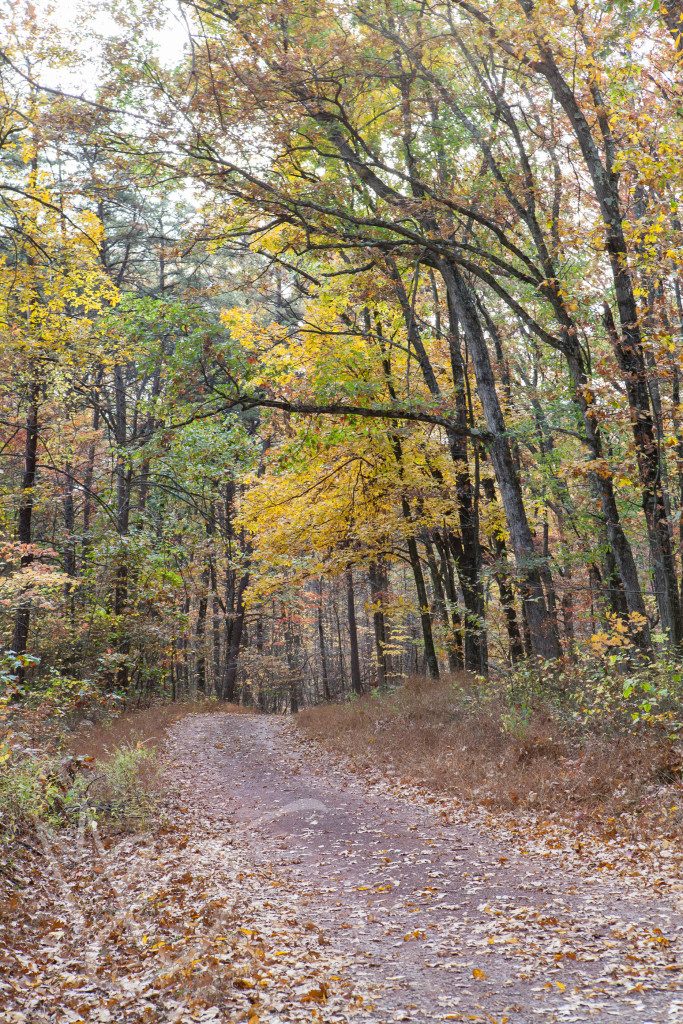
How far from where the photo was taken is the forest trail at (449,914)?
4.06 m

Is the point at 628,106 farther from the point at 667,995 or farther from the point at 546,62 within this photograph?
the point at 667,995

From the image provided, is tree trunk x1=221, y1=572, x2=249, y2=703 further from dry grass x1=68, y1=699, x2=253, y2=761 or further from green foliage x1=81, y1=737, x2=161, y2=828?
green foliage x1=81, y1=737, x2=161, y2=828

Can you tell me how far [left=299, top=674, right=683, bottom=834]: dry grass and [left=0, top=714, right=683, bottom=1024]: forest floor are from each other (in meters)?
0.44

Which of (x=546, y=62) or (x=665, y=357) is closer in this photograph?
(x=665, y=357)

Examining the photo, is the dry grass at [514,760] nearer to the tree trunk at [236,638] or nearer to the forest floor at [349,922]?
the forest floor at [349,922]

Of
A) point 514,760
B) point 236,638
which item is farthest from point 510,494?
point 236,638

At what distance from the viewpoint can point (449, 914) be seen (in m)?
5.52

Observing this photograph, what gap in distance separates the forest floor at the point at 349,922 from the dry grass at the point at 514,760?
0.44m

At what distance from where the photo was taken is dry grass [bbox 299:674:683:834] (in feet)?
23.8

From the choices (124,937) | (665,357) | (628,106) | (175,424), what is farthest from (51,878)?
(628,106)

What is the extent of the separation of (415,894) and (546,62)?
36.2ft

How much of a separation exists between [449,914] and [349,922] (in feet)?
2.86

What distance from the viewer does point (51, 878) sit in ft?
20.6

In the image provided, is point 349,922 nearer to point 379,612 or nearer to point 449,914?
point 449,914
